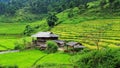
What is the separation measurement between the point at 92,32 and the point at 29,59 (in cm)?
2139

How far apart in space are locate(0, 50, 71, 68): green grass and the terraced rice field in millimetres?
8706

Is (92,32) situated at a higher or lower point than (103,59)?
lower

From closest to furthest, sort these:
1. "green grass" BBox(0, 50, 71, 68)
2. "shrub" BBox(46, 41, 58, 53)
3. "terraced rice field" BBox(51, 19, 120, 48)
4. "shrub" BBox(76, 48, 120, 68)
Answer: "shrub" BBox(76, 48, 120, 68) → "green grass" BBox(0, 50, 71, 68) → "shrub" BBox(46, 41, 58, 53) → "terraced rice field" BBox(51, 19, 120, 48)

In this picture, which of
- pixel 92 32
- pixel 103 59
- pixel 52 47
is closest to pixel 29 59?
pixel 52 47

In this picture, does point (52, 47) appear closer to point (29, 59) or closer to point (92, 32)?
point (29, 59)

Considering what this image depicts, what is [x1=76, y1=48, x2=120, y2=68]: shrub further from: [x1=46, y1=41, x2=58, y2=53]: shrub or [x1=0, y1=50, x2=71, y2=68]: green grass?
[x1=46, y1=41, x2=58, y2=53]: shrub

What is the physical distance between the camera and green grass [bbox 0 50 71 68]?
47.5 meters

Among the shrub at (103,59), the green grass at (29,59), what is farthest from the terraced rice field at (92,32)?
the shrub at (103,59)

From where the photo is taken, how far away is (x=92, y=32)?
67.8 metres

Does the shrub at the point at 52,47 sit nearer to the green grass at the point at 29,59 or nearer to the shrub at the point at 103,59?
the green grass at the point at 29,59

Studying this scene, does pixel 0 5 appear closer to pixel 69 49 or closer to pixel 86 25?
pixel 86 25

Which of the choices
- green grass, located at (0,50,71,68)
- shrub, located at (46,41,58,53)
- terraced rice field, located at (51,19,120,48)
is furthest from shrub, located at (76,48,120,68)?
shrub, located at (46,41,58,53)

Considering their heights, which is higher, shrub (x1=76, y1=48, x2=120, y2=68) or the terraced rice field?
shrub (x1=76, y1=48, x2=120, y2=68)

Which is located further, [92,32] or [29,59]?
[92,32]
